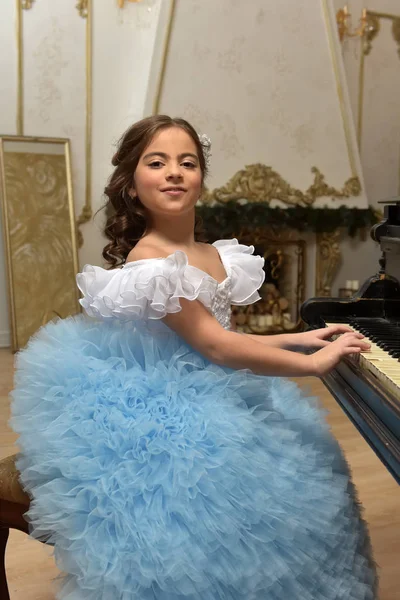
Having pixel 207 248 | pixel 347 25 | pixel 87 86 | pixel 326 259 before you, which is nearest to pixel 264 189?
pixel 326 259

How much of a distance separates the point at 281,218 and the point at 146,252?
3469 mm

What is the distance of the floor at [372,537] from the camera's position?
1669 mm

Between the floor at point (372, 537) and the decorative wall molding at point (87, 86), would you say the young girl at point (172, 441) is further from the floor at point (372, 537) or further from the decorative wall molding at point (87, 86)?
the decorative wall molding at point (87, 86)

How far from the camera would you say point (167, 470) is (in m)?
0.98

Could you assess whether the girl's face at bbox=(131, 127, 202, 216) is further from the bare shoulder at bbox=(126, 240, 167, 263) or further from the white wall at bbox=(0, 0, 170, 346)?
the white wall at bbox=(0, 0, 170, 346)

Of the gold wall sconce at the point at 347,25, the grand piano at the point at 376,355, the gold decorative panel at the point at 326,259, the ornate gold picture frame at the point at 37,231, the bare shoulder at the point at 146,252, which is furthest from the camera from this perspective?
the gold wall sconce at the point at 347,25

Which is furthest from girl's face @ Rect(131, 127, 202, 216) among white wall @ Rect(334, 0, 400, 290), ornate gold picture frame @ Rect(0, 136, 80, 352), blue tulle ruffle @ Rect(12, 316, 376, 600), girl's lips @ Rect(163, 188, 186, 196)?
white wall @ Rect(334, 0, 400, 290)

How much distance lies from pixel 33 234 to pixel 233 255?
3.04m

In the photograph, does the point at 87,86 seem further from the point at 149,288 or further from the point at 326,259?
the point at 149,288

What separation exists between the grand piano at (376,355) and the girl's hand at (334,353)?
2 cm

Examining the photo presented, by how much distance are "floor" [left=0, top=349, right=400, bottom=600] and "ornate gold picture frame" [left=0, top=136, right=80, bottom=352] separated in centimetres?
136

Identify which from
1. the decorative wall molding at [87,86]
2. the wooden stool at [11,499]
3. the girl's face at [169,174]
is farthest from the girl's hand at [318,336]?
the decorative wall molding at [87,86]

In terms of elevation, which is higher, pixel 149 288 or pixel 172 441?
pixel 149 288

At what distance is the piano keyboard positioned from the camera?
38.7 inches
